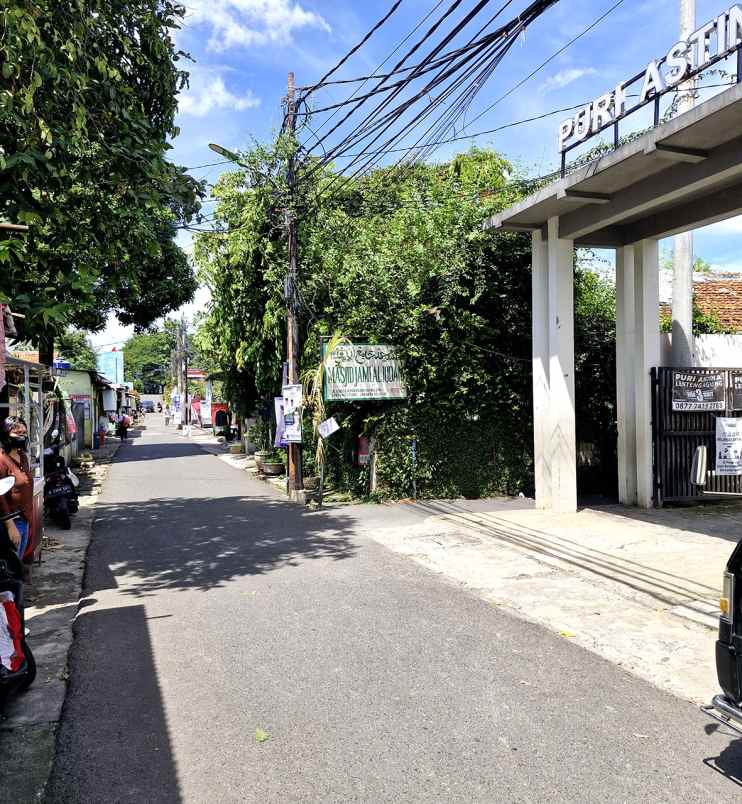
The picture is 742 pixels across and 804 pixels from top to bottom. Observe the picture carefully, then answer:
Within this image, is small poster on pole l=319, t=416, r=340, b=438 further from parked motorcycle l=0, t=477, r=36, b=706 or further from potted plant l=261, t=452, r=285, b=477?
parked motorcycle l=0, t=477, r=36, b=706

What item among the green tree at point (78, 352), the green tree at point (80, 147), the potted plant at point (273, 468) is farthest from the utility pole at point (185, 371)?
the green tree at point (80, 147)

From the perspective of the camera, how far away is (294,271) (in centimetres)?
1409

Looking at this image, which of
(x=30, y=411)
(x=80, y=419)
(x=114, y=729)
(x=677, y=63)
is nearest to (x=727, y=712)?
(x=114, y=729)

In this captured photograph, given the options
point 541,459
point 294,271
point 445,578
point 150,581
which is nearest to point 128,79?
point 294,271

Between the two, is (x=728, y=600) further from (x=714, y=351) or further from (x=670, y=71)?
(x=714, y=351)

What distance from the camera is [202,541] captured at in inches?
400

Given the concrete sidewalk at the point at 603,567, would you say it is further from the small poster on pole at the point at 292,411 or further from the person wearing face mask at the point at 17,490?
the person wearing face mask at the point at 17,490

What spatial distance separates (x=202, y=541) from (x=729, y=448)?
9044 mm

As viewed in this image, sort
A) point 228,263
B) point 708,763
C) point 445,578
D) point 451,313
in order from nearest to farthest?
1. point 708,763
2. point 445,578
3. point 451,313
4. point 228,263

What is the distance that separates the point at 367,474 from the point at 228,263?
23.4 feet

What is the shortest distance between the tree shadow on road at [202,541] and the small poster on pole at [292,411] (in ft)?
4.65

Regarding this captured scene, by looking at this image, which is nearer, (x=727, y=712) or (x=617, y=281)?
(x=727, y=712)

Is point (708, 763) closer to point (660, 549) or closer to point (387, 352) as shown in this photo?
point (660, 549)

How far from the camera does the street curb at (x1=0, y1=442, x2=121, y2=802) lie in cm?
380
